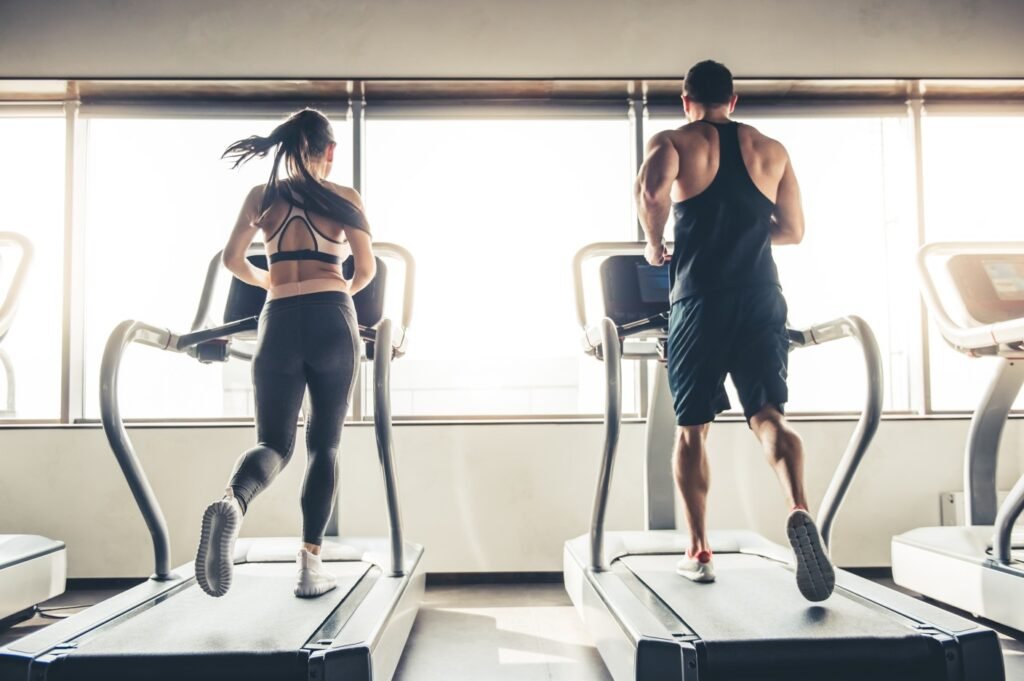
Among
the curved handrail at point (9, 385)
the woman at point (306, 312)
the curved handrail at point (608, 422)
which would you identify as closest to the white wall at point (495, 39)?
the curved handrail at point (9, 385)

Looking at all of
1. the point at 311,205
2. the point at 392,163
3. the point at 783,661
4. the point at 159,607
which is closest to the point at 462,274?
the point at 392,163

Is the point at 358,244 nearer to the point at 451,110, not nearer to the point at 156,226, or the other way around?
the point at 451,110

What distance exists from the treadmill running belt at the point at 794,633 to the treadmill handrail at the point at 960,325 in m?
1.06

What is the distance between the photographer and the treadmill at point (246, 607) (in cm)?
167

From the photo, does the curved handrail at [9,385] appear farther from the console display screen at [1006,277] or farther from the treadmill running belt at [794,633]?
the console display screen at [1006,277]

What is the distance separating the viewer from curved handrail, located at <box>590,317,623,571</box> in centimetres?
239

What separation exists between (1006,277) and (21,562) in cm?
394

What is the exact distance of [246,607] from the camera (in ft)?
6.86

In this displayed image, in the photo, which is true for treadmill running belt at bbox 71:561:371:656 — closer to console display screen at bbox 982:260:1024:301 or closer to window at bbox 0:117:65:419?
window at bbox 0:117:65:419

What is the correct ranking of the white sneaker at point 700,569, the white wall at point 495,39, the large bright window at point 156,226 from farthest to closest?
the large bright window at point 156,226 < the white wall at point 495,39 < the white sneaker at point 700,569

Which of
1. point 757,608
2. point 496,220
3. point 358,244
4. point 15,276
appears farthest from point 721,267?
point 15,276

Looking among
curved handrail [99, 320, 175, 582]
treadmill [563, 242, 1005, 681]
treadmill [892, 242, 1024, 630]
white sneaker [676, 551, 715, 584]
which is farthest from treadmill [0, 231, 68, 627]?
treadmill [892, 242, 1024, 630]

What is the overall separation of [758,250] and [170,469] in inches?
113

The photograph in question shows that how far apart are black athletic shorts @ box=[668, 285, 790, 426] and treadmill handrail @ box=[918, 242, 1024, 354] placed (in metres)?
0.88
